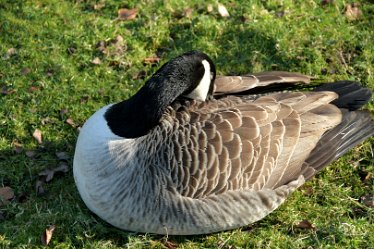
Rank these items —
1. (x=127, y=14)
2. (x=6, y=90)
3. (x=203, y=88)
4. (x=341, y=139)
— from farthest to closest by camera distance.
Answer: (x=127, y=14) → (x=6, y=90) → (x=341, y=139) → (x=203, y=88)

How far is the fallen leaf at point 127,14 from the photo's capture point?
23.0ft

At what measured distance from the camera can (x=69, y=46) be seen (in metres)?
6.67

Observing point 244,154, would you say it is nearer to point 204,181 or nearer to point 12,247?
point 204,181

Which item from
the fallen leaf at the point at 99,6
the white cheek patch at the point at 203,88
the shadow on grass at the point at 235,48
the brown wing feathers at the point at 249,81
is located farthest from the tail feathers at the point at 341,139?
the fallen leaf at the point at 99,6

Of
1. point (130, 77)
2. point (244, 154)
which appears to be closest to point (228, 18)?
point (130, 77)

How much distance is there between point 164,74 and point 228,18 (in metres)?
2.52

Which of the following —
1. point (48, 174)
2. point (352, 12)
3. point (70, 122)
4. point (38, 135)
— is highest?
point (352, 12)

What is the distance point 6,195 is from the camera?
207 inches

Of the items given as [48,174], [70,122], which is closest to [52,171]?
[48,174]

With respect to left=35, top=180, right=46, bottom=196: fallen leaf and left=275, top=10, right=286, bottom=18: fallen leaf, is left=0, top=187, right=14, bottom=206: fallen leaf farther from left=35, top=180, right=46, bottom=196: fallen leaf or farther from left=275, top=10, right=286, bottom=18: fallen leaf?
left=275, top=10, right=286, bottom=18: fallen leaf

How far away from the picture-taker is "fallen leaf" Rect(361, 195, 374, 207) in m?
5.21

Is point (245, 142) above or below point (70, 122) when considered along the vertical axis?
above

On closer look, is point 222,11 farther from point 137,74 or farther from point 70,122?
point 70,122

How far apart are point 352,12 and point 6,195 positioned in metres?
4.42
